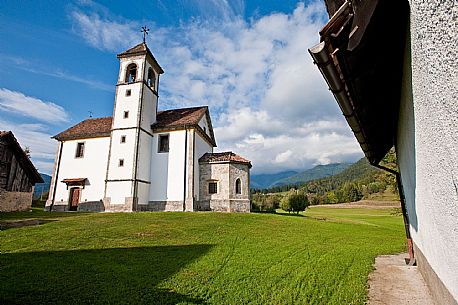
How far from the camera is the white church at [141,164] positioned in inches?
874

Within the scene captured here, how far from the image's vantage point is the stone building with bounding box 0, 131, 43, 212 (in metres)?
17.4

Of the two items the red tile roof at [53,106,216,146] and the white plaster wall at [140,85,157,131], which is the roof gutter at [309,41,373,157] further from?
the white plaster wall at [140,85,157,131]

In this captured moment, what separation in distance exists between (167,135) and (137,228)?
13183mm

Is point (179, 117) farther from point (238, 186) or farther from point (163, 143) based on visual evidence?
point (238, 186)

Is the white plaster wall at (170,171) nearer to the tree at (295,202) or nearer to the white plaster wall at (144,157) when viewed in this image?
the white plaster wall at (144,157)

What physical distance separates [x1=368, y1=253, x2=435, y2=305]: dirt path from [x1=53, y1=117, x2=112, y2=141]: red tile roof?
23776 millimetres

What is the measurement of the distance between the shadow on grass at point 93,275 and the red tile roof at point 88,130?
19.1 meters

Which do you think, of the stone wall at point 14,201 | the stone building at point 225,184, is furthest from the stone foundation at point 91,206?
the stone building at point 225,184

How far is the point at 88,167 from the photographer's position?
24375 millimetres

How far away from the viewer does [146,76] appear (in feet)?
82.2

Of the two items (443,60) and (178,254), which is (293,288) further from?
(443,60)

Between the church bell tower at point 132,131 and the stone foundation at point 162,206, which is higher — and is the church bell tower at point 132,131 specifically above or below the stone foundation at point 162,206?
above

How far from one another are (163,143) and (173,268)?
18.9 m

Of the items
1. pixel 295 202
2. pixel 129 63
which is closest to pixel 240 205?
pixel 295 202
